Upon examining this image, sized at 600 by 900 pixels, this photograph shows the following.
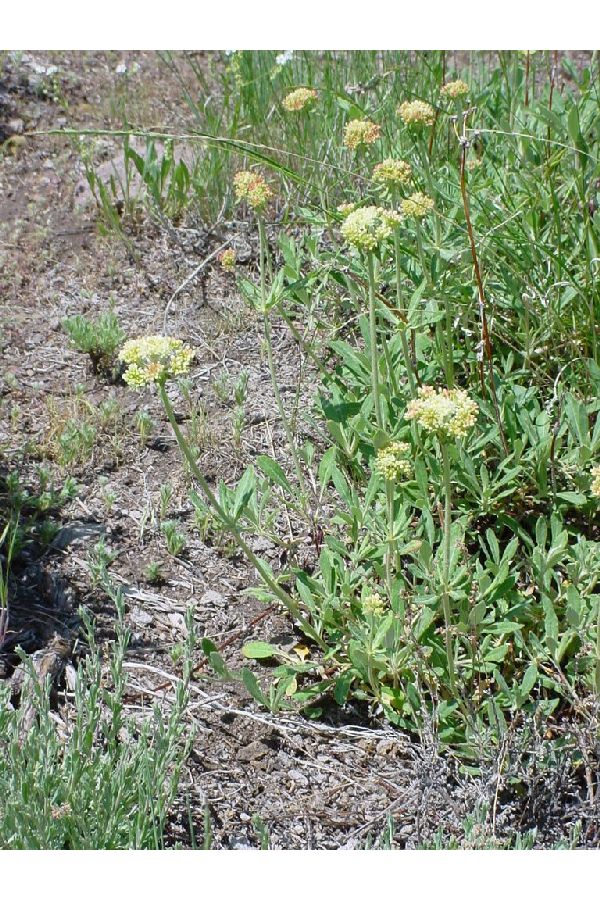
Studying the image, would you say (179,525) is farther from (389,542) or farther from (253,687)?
(389,542)

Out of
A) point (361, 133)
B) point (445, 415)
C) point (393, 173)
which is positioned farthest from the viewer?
point (361, 133)

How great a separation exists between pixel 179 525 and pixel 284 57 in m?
2.47

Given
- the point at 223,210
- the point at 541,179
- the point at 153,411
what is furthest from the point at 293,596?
the point at 223,210

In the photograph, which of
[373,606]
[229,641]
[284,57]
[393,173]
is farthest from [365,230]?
[284,57]

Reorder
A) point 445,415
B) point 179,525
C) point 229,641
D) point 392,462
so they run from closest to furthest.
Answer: point 445,415 < point 392,462 < point 229,641 < point 179,525

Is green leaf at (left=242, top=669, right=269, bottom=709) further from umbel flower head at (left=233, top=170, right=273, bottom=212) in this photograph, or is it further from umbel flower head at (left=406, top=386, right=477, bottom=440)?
umbel flower head at (left=233, top=170, right=273, bottom=212)

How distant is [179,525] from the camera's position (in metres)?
2.91

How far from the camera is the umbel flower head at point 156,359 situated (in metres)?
1.90

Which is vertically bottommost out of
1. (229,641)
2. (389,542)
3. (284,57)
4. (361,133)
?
(229,641)

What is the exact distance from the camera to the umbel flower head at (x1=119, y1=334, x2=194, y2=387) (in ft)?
6.24

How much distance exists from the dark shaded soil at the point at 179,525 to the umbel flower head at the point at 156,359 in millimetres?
907

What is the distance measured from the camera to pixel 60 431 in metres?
3.12

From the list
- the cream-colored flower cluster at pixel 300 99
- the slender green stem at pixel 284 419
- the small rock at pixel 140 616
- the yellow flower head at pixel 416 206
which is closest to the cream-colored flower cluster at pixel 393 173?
the yellow flower head at pixel 416 206

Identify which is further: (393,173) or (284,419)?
(284,419)
